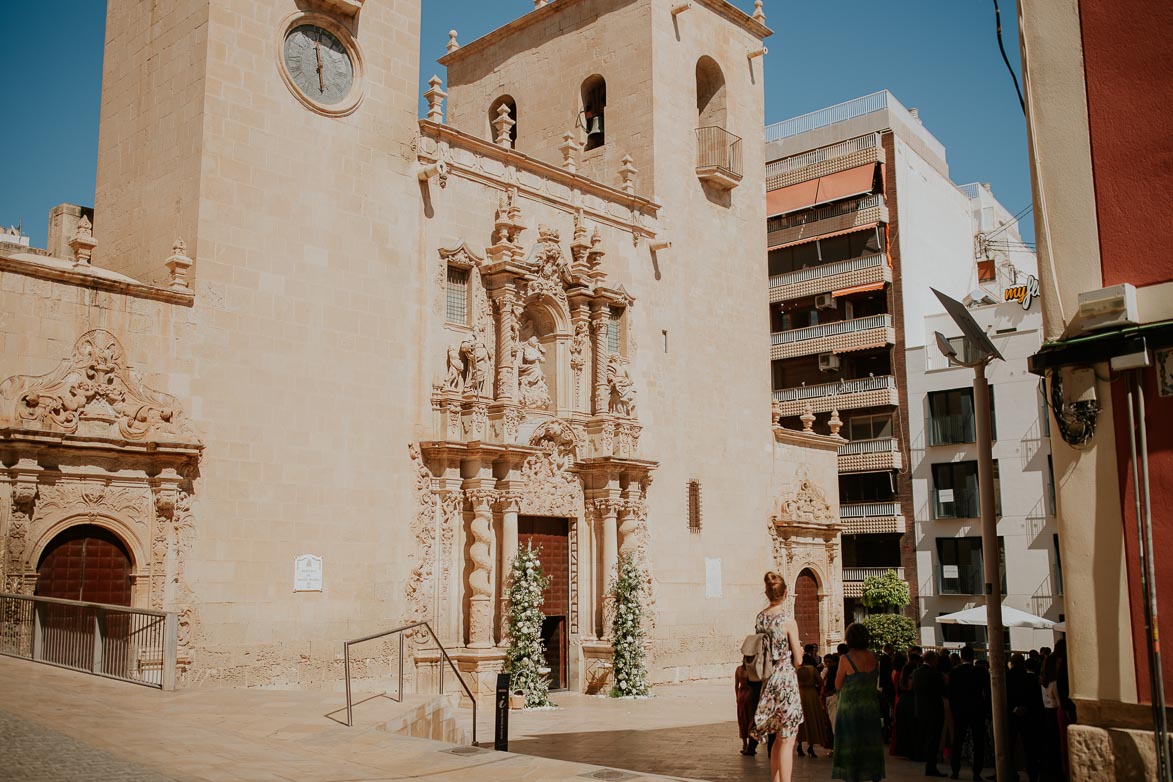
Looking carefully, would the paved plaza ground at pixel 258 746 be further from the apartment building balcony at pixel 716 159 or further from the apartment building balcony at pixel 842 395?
the apartment building balcony at pixel 842 395

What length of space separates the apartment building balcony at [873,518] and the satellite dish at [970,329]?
29272 millimetres

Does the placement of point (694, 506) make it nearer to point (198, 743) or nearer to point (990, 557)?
point (990, 557)

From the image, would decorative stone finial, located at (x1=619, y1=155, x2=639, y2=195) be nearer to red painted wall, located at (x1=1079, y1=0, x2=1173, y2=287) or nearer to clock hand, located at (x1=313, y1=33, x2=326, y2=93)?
clock hand, located at (x1=313, y1=33, x2=326, y2=93)

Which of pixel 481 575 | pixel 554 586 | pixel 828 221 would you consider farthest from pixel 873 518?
pixel 481 575

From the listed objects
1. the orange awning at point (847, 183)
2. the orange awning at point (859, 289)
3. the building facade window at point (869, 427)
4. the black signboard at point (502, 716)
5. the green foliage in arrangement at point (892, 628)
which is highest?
the orange awning at point (847, 183)

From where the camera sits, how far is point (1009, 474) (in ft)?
125

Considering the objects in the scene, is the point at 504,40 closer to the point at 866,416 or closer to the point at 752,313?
the point at 752,313

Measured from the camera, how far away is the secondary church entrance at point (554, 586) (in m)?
23.1

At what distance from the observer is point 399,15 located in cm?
2169

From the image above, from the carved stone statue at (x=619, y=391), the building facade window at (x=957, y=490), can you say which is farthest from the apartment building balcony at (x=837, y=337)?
the carved stone statue at (x=619, y=391)

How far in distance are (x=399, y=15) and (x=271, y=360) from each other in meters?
7.66

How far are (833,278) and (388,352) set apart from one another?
87.3 feet

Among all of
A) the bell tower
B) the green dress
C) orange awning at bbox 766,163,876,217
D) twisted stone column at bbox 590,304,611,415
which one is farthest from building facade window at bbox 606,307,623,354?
orange awning at bbox 766,163,876,217

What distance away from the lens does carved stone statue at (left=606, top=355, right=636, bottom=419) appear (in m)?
24.4
